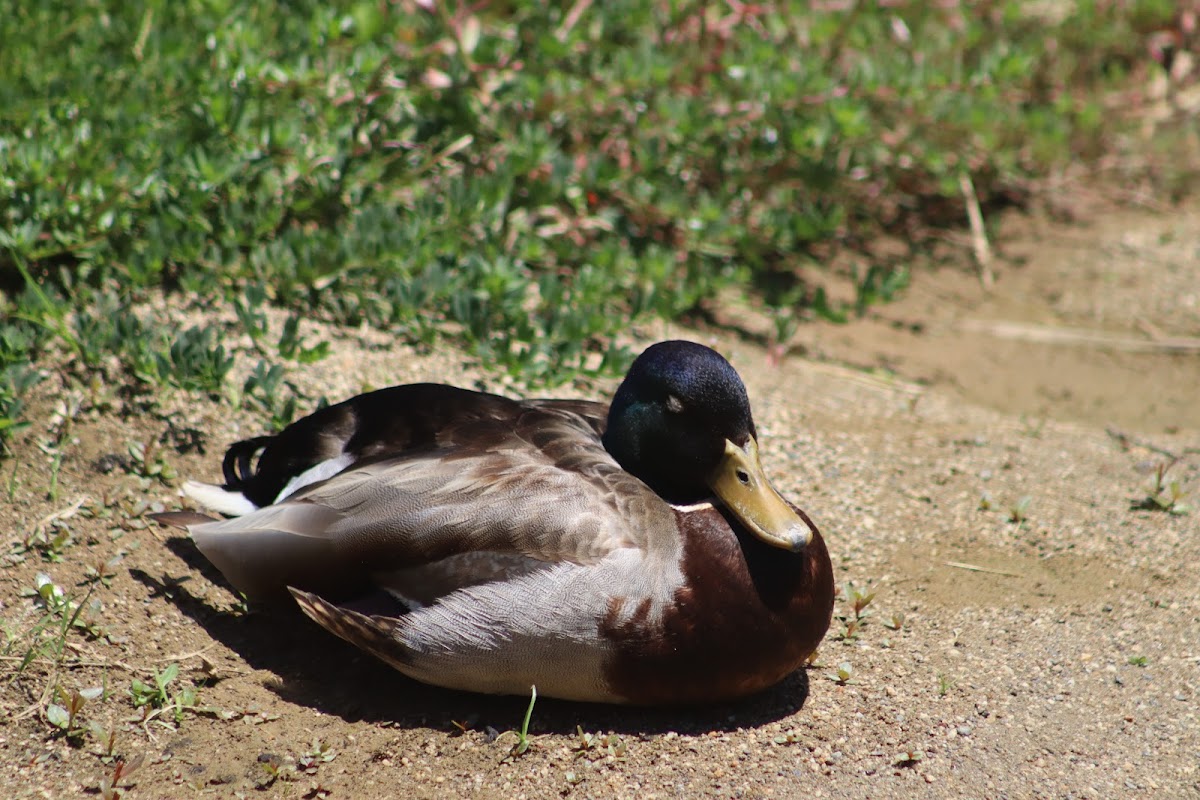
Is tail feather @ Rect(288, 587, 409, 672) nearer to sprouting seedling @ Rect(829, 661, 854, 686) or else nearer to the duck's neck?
the duck's neck

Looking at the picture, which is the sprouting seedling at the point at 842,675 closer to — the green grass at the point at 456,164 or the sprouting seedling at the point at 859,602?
the sprouting seedling at the point at 859,602

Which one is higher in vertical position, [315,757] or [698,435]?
[698,435]

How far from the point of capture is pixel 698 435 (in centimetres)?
279

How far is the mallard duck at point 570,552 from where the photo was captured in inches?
103

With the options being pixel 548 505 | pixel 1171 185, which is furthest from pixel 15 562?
pixel 1171 185

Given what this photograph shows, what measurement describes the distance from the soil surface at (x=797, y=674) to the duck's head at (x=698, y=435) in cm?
47

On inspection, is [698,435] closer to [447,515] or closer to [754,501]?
[754,501]

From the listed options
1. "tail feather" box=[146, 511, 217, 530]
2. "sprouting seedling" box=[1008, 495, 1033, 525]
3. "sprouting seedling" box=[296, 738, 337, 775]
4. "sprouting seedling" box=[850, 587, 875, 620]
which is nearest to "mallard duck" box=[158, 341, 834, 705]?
"tail feather" box=[146, 511, 217, 530]

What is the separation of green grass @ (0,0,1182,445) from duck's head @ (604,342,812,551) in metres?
1.10

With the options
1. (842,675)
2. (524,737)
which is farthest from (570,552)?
(842,675)

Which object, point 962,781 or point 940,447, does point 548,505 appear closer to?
point 962,781

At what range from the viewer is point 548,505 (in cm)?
267

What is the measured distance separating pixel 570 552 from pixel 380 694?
0.63 m

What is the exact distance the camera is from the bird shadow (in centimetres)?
278
